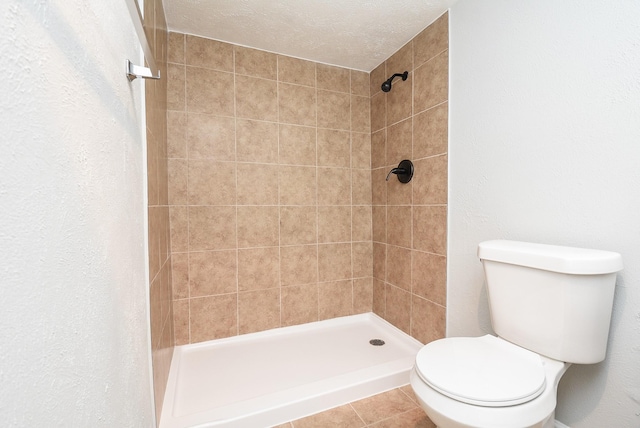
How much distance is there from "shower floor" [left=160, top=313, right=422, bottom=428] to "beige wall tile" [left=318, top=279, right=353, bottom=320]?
0.07 m

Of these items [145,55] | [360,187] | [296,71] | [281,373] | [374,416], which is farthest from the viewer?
[360,187]

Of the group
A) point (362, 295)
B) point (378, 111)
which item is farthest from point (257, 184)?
point (362, 295)

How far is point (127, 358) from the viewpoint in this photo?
0.69 meters

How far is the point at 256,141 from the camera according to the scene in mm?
1890

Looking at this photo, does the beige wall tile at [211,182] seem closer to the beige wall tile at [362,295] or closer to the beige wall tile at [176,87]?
the beige wall tile at [176,87]

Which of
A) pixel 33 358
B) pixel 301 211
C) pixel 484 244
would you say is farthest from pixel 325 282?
pixel 33 358

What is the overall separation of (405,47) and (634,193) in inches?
57.5

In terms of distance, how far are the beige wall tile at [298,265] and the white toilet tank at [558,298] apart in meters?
1.25

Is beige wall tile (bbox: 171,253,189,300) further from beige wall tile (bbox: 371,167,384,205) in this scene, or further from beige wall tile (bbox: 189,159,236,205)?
beige wall tile (bbox: 371,167,384,205)

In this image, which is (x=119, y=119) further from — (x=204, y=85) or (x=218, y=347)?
(x=218, y=347)

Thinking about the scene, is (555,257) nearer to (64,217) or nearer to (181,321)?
(64,217)

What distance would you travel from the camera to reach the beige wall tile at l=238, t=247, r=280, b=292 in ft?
6.16

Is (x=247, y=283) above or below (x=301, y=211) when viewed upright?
below

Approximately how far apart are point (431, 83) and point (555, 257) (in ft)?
3.85
